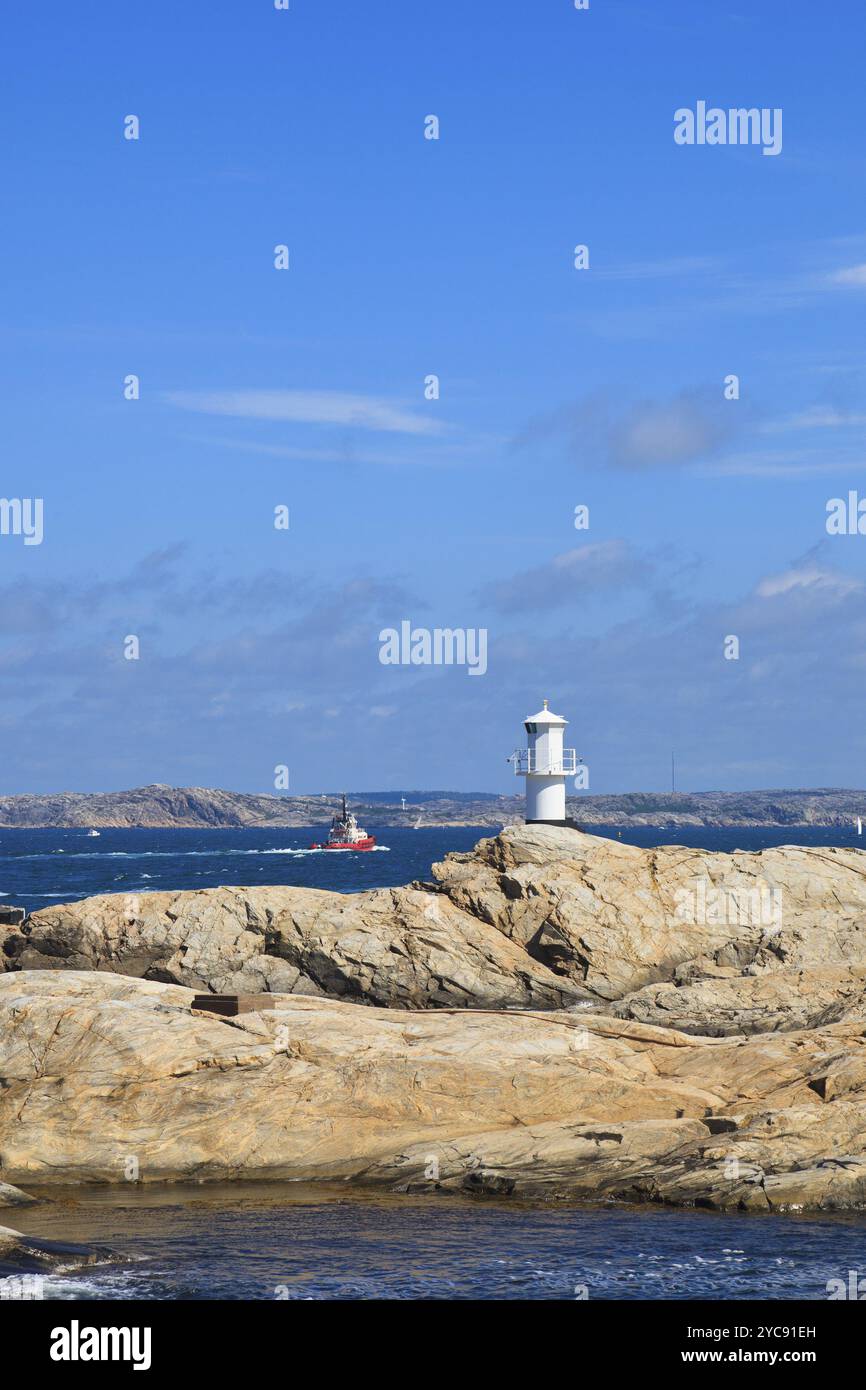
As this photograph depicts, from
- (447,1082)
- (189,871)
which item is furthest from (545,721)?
(189,871)

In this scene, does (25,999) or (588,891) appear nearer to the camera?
(25,999)

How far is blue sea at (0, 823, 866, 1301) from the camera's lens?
755 inches

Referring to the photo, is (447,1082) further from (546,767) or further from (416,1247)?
(546,767)

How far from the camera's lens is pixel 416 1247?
21.2 metres

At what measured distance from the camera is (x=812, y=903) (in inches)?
1740

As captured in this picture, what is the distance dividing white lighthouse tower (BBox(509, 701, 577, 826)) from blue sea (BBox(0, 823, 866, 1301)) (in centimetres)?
3289

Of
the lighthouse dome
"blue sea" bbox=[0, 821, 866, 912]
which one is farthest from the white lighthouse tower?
"blue sea" bbox=[0, 821, 866, 912]

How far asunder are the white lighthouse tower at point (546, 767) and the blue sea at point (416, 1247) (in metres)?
32.9

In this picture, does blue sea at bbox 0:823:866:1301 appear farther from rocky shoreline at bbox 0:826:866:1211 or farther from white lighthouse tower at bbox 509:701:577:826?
white lighthouse tower at bbox 509:701:577:826

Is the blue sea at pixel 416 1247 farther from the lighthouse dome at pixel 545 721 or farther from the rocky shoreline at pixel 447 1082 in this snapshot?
the lighthouse dome at pixel 545 721

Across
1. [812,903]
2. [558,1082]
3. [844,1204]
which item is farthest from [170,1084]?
[812,903]

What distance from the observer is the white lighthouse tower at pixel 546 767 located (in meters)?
56.8

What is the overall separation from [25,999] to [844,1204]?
1479 centimetres
